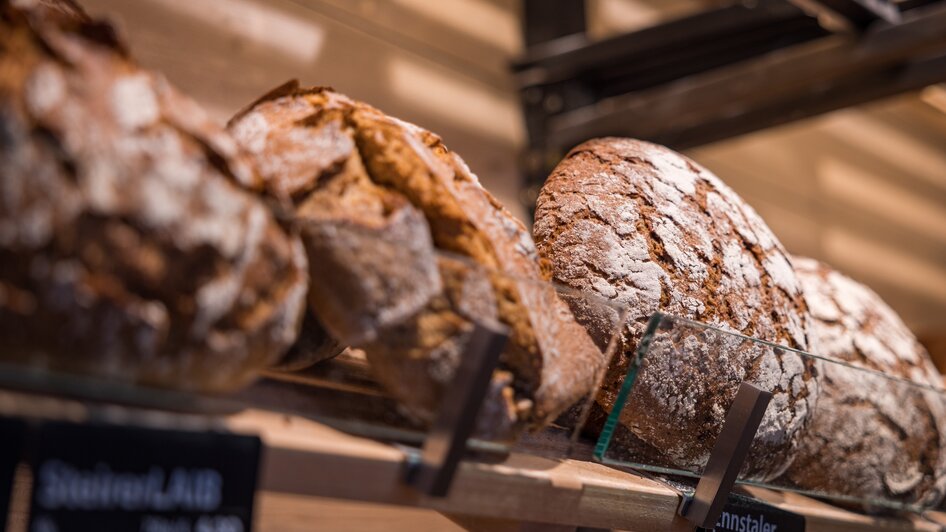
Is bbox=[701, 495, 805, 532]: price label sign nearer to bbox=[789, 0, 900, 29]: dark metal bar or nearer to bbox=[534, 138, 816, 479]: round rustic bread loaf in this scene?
bbox=[534, 138, 816, 479]: round rustic bread loaf

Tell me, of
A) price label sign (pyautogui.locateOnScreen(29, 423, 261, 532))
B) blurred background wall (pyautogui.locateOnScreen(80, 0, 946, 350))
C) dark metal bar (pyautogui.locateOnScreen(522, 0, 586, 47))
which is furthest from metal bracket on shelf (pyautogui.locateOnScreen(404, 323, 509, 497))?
dark metal bar (pyautogui.locateOnScreen(522, 0, 586, 47))

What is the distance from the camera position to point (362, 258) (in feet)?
2.34

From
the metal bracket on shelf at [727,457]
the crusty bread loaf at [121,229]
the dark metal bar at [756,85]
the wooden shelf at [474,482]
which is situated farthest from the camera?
the dark metal bar at [756,85]

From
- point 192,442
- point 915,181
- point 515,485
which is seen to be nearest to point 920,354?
point 515,485

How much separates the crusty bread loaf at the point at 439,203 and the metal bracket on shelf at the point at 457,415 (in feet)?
0.17

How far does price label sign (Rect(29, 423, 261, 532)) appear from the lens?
582mm

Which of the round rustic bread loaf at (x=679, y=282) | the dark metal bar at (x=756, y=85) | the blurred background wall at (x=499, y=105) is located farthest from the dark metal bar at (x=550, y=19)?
the round rustic bread loaf at (x=679, y=282)

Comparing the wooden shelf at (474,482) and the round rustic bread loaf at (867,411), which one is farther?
the round rustic bread loaf at (867,411)

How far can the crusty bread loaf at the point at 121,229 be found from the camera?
565mm

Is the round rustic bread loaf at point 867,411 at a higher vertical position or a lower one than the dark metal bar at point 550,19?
lower

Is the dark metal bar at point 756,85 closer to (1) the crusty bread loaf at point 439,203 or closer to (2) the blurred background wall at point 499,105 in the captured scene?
(2) the blurred background wall at point 499,105

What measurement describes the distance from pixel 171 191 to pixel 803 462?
0.93 metres

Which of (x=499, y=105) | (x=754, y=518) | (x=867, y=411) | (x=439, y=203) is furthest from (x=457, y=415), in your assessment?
(x=499, y=105)

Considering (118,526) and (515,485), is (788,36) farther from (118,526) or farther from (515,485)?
(118,526)
